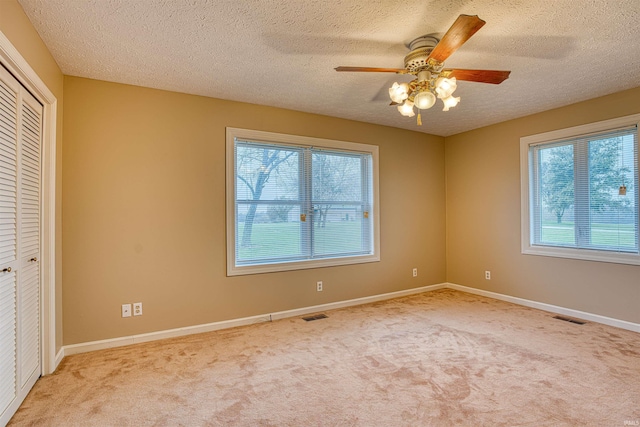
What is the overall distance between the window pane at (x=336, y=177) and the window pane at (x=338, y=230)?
135mm

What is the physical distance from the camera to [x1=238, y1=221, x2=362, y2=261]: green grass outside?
12.1ft

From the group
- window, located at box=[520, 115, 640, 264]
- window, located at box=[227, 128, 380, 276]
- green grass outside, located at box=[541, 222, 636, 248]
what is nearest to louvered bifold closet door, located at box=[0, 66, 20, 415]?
window, located at box=[227, 128, 380, 276]

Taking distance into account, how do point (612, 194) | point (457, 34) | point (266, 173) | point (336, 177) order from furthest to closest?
1. point (336, 177)
2. point (266, 173)
3. point (612, 194)
4. point (457, 34)

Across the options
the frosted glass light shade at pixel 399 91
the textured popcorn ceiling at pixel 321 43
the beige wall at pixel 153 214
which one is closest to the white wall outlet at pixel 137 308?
the beige wall at pixel 153 214

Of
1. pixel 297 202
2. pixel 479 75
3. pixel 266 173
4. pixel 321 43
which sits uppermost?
pixel 321 43

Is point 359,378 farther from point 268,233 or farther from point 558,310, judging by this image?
point 558,310

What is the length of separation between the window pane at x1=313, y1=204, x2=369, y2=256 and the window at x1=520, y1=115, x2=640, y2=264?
2.10 metres

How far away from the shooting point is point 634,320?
3289 millimetres

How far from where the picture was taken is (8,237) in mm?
1916

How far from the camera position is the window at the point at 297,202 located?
360 cm

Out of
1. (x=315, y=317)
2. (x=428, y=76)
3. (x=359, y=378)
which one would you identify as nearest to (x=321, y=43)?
(x=428, y=76)

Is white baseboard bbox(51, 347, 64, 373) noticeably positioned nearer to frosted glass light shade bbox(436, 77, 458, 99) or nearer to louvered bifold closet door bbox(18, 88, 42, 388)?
louvered bifold closet door bbox(18, 88, 42, 388)

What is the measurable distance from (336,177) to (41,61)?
2.95 meters

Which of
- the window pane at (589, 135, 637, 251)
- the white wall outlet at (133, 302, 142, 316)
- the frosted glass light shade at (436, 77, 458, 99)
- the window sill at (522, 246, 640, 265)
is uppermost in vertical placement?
the frosted glass light shade at (436, 77, 458, 99)
